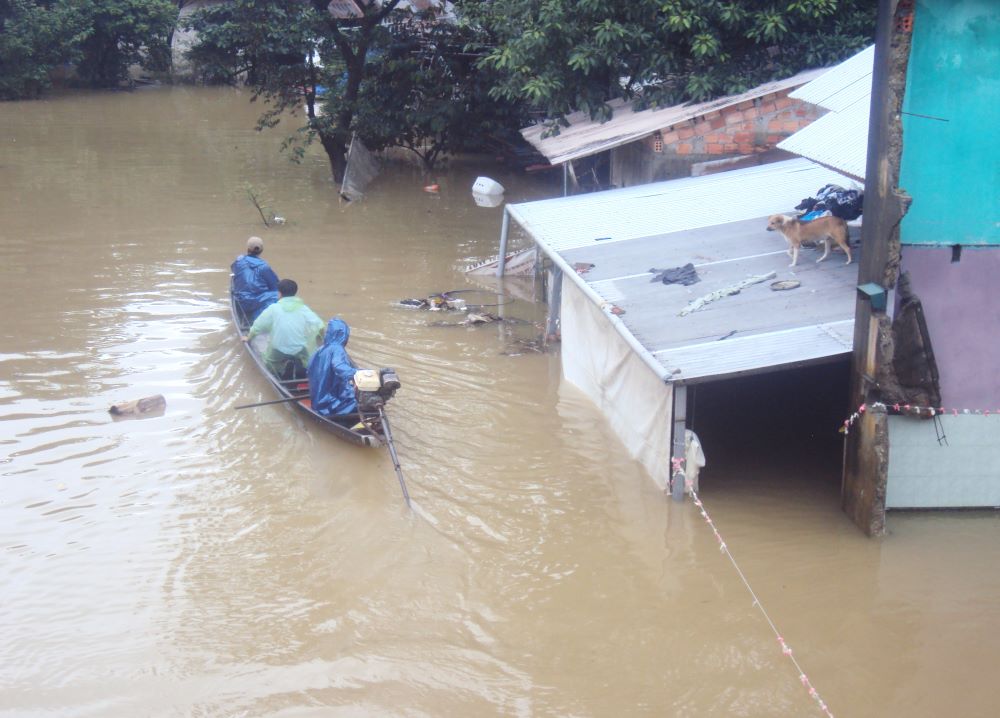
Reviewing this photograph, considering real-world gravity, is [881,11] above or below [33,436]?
above

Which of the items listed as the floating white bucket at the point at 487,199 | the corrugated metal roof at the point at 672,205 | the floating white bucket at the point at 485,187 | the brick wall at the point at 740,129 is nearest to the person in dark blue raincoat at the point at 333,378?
the corrugated metal roof at the point at 672,205

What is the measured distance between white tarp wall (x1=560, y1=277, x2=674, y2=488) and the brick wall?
3.48m

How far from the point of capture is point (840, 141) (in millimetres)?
8445

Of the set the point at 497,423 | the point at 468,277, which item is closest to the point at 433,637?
the point at 497,423

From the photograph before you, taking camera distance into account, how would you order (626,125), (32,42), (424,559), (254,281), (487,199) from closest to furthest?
(424,559), (254,281), (626,125), (487,199), (32,42)

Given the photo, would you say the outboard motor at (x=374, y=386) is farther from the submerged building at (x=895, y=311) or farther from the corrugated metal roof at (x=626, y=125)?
the corrugated metal roof at (x=626, y=125)

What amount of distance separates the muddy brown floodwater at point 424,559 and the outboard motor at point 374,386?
1.98ft

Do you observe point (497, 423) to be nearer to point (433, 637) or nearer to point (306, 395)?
point (306, 395)

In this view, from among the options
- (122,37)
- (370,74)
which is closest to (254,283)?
(370,74)

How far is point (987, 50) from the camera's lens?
676cm

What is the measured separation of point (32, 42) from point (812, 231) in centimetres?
3013

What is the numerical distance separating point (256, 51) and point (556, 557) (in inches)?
550

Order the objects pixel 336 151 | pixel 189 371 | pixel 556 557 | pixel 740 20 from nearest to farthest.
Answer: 1. pixel 556 557
2. pixel 189 371
3. pixel 740 20
4. pixel 336 151

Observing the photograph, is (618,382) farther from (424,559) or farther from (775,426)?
(424,559)
